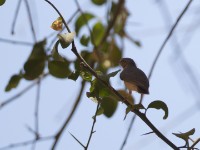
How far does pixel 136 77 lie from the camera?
4.53 ft

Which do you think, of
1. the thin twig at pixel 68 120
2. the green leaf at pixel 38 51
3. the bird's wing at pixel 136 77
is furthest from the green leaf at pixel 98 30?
the bird's wing at pixel 136 77

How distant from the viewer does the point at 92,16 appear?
3096 mm

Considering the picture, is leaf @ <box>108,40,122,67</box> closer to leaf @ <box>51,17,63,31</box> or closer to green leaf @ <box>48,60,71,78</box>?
green leaf @ <box>48,60,71,78</box>

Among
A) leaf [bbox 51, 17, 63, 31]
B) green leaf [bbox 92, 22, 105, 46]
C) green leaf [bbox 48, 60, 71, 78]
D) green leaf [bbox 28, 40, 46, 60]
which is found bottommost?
leaf [bbox 51, 17, 63, 31]

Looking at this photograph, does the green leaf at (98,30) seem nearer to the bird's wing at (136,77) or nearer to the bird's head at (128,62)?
the bird's head at (128,62)

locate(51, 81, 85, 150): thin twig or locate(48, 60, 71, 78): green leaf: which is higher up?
locate(51, 81, 85, 150): thin twig

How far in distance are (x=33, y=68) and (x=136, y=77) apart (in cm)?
91

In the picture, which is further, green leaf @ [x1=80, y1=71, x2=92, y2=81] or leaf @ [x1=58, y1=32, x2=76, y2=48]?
green leaf @ [x1=80, y1=71, x2=92, y2=81]

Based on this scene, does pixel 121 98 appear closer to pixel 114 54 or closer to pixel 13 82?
pixel 13 82

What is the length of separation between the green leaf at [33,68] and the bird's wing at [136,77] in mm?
793

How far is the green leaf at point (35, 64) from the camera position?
218 cm

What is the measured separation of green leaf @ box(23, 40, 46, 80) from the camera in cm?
218

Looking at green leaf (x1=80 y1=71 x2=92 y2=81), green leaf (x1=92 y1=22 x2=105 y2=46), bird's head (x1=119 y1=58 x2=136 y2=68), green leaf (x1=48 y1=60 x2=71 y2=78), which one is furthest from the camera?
green leaf (x1=92 y1=22 x2=105 y2=46)

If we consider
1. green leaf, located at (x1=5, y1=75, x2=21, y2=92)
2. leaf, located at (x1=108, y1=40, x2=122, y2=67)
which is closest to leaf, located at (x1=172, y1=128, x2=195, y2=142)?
green leaf, located at (x1=5, y1=75, x2=21, y2=92)
